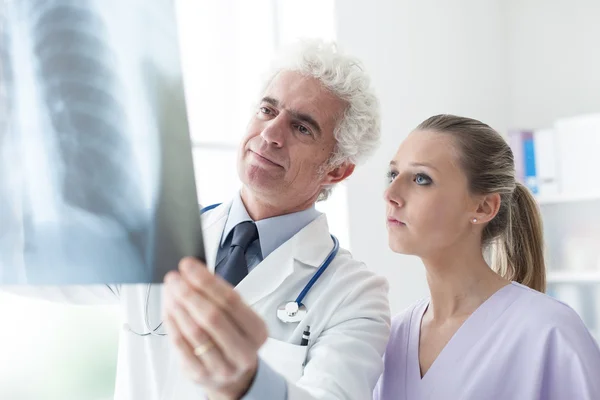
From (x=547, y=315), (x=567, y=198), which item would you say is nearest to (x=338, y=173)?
(x=547, y=315)

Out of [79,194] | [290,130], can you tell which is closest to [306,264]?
[290,130]

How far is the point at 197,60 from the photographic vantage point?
2.42m

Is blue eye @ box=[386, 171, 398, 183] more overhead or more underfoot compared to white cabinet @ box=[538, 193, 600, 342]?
more overhead

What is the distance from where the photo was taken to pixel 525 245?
152 cm

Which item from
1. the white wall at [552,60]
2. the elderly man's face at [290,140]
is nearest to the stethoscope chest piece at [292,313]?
the elderly man's face at [290,140]

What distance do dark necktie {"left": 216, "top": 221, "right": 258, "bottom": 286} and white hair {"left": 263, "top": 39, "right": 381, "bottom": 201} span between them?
0.75 ft

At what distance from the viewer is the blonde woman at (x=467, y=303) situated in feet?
3.93

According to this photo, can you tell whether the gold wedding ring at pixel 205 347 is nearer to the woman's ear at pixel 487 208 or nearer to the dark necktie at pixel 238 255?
the dark necktie at pixel 238 255

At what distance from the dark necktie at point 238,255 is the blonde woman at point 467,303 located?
11.0 inches

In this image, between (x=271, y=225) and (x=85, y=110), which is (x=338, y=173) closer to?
(x=271, y=225)

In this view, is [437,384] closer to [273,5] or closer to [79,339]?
[79,339]

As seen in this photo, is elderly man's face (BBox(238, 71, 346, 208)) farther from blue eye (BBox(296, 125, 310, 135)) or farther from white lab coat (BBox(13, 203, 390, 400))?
white lab coat (BBox(13, 203, 390, 400))

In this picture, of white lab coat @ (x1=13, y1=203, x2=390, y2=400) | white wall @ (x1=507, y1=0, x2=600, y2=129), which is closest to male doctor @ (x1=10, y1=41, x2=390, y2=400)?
white lab coat @ (x1=13, y1=203, x2=390, y2=400)

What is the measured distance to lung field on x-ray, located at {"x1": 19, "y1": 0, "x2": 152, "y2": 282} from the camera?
642mm
